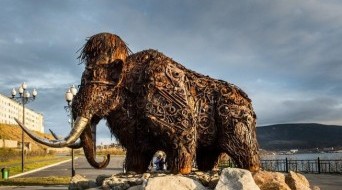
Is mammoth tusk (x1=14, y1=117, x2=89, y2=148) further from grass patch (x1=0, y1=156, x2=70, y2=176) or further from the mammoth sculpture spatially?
grass patch (x1=0, y1=156, x2=70, y2=176)

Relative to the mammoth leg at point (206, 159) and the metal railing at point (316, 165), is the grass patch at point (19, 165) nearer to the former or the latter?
the metal railing at point (316, 165)

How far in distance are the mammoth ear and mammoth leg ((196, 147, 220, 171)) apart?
5.33 feet

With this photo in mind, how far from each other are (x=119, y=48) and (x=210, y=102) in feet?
4.84

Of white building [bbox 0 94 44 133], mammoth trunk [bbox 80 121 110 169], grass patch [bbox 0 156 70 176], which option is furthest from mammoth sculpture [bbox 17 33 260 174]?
white building [bbox 0 94 44 133]

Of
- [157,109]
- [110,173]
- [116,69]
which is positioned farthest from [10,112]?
[157,109]

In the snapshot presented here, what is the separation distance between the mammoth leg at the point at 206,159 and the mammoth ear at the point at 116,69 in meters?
1.62

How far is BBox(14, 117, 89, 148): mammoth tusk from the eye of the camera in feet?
19.6

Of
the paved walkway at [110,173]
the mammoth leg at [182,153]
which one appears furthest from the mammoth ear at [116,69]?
the paved walkway at [110,173]

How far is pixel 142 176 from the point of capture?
19.9 feet

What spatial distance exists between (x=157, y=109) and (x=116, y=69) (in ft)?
2.82

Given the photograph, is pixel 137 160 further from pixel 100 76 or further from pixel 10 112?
pixel 10 112

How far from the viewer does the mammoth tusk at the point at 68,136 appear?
5.98m

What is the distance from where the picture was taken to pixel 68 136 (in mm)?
6102

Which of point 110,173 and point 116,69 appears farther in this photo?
point 110,173
